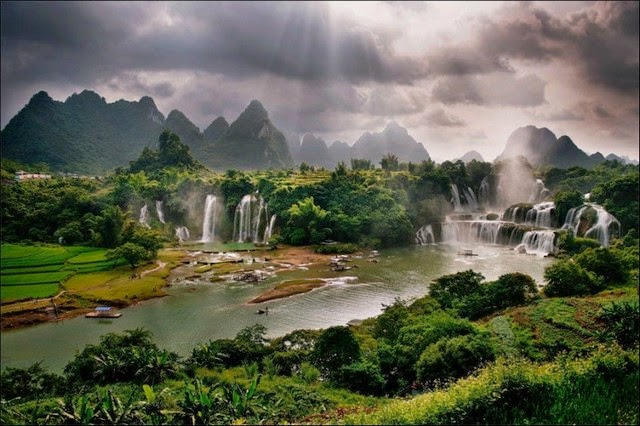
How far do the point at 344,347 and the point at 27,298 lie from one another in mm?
15705

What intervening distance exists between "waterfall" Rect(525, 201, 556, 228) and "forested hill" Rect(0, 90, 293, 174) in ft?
209

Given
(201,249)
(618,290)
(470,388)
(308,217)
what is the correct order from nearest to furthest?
(470,388)
(618,290)
(201,249)
(308,217)

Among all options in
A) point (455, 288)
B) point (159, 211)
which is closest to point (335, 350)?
point (455, 288)

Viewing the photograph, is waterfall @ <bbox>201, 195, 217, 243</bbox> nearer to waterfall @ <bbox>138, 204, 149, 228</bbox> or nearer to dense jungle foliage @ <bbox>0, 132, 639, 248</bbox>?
dense jungle foliage @ <bbox>0, 132, 639, 248</bbox>

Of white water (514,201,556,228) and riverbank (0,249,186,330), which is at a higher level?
white water (514,201,556,228)

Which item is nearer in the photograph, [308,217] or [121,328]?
[121,328]

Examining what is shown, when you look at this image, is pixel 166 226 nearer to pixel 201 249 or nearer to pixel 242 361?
pixel 201 249

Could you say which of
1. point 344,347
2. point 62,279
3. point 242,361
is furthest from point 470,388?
point 62,279

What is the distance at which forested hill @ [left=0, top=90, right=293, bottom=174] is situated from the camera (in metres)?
65.1

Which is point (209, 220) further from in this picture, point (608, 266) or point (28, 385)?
point (608, 266)

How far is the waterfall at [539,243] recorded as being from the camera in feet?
88.5

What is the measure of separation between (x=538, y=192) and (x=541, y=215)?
11325 millimetres

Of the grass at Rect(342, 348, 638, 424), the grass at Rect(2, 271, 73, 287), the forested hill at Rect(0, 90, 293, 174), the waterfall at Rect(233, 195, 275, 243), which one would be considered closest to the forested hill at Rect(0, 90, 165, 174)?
the forested hill at Rect(0, 90, 293, 174)

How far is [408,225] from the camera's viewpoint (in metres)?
34.3
